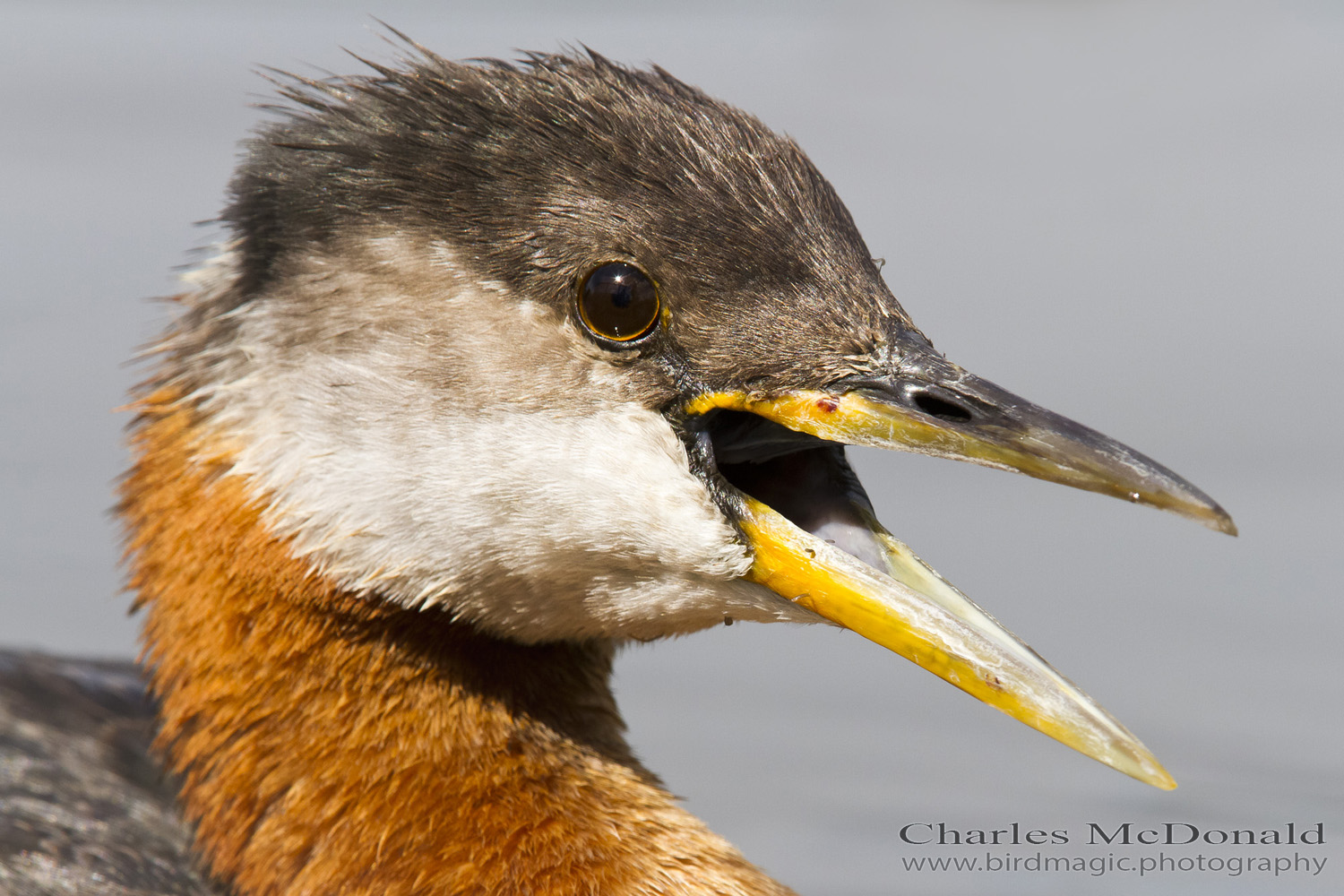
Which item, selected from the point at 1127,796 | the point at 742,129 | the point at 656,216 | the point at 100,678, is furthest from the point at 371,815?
the point at 1127,796

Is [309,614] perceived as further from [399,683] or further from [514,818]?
[514,818]

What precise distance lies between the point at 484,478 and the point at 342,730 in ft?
2.76

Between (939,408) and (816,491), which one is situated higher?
(939,408)

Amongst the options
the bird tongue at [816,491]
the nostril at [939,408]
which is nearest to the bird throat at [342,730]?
the bird tongue at [816,491]

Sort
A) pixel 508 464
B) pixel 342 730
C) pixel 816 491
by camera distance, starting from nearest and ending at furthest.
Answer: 1. pixel 508 464
2. pixel 816 491
3. pixel 342 730

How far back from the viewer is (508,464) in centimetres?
391

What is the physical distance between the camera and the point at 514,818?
426 cm

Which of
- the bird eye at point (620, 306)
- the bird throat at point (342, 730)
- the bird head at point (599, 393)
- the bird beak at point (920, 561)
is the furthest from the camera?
the bird throat at point (342, 730)

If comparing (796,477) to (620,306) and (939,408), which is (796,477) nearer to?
(939,408)

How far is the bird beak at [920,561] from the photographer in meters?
3.70

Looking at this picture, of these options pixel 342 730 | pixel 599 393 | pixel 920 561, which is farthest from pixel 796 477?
pixel 342 730

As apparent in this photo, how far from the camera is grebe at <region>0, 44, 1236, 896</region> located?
3875 millimetres

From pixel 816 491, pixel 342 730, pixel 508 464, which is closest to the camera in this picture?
pixel 508 464

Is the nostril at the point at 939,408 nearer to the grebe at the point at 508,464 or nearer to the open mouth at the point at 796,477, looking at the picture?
the grebe at the point at 508,464
